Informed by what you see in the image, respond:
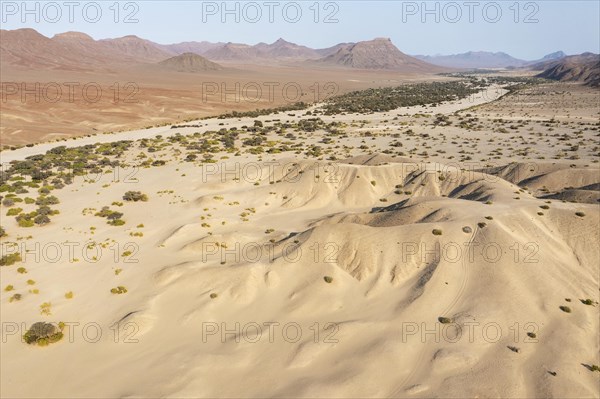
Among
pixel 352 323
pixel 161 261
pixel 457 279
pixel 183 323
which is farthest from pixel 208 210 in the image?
pixel 457 279

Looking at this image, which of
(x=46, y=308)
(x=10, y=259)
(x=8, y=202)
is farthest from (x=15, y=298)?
(x=8, y=202)

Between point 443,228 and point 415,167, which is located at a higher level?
point 415,167

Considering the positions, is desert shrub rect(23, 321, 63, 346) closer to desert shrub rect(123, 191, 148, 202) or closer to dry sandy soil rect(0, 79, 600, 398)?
dry sandy soil rect(0, 79, 600, 398)

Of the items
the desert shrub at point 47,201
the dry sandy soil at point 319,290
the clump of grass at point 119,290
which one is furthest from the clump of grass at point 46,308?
the desert shrub at point 47,201

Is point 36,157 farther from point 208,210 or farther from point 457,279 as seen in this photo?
point 457,279

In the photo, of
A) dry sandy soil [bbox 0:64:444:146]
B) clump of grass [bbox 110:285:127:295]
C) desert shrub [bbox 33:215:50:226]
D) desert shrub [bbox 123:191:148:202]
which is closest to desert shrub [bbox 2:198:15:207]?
desert shrub [bbox 33:215:50:226]

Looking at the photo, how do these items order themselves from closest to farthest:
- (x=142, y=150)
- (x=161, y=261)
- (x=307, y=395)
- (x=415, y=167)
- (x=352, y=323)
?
(x=307, y=395) → (x=352, y=323) → (x=161, y=261) → (x=415, y=167) → (x=142, y=150)

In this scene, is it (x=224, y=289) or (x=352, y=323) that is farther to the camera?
(x=224, y=289)

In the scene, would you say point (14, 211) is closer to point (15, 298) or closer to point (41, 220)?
point (41, 220)
